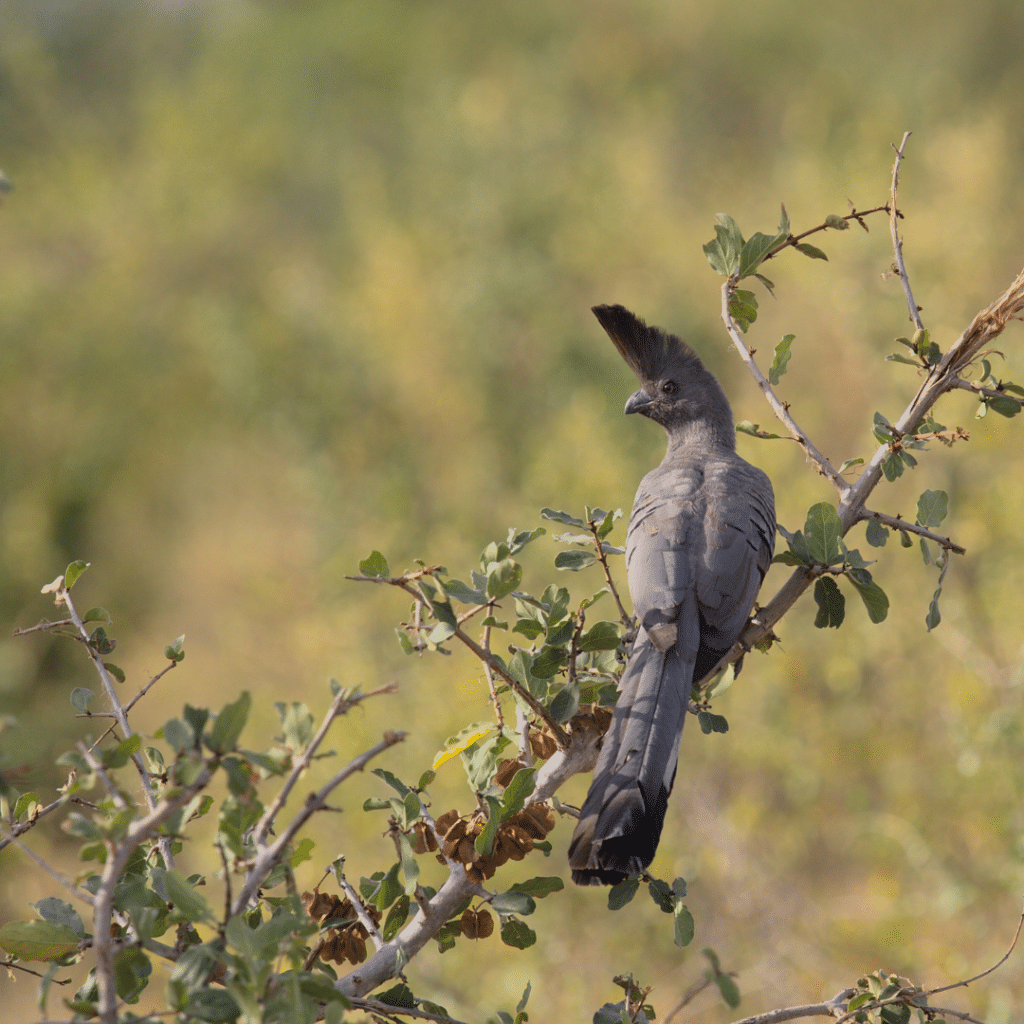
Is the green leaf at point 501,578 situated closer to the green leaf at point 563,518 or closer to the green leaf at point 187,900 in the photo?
the green leaf at point 563,518

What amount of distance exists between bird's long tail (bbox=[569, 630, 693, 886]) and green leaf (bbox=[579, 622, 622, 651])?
190 mm

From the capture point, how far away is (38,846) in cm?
749

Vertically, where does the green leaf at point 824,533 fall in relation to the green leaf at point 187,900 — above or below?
above

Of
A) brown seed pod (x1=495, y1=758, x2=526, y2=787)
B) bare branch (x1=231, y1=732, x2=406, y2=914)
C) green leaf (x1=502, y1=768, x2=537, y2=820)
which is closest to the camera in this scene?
bare branch (x1=231, y1=732, x2=406, y2=914)

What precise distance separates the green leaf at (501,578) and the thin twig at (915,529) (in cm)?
85

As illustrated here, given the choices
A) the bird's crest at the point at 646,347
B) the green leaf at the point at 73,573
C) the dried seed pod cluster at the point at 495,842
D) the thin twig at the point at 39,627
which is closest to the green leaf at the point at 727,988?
the dried seed pod cluster at the point at 495,842

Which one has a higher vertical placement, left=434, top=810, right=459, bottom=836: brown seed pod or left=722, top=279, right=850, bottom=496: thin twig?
left=722, top=279, right=850, bottom=496: thin twig

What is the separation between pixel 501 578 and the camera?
→ 1786 millimetres

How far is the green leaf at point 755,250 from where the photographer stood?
7.34ft

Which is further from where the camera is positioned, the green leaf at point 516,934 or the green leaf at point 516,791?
the green leaf at point 516,934

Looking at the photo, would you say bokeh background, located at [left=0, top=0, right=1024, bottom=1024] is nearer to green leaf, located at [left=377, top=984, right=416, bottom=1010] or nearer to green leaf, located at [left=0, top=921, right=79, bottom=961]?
green leaf, located at [left=0, top=921, right=79, bottom=961]

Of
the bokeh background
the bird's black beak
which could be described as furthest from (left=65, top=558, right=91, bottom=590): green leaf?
the bird's black beak

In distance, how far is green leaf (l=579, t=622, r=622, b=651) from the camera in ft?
6.34

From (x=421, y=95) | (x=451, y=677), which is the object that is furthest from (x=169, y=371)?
(x=451, y=677)
